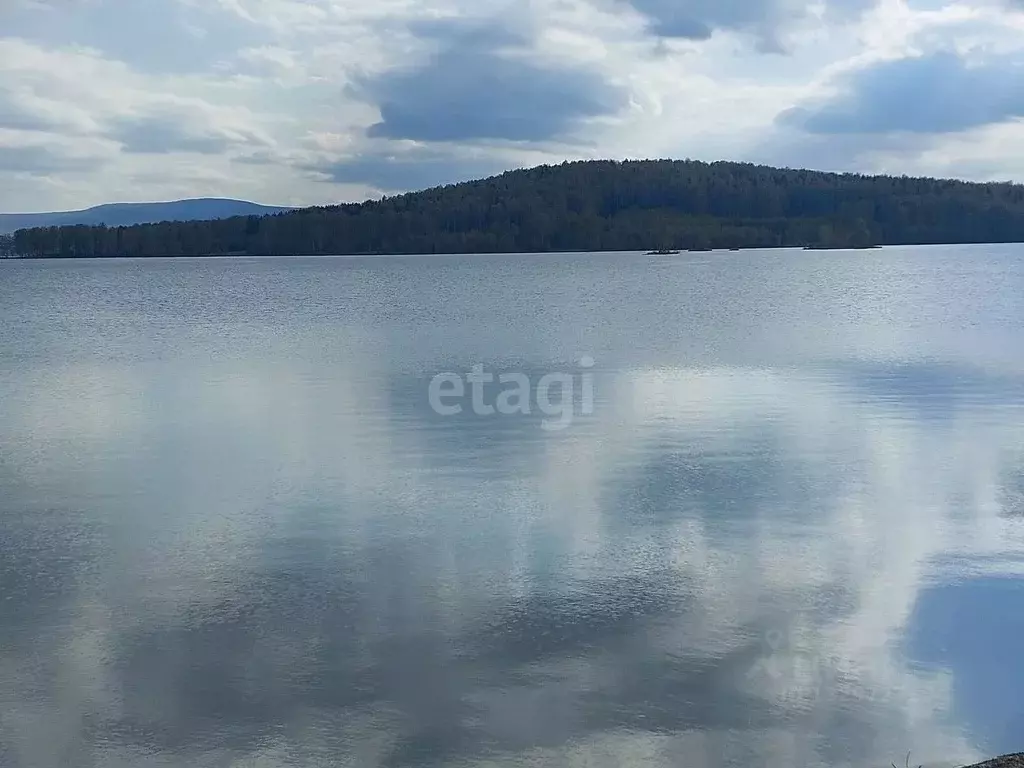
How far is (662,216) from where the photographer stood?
566 ft

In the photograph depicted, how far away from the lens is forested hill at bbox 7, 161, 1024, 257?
16775 cm

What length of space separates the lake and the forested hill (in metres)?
146

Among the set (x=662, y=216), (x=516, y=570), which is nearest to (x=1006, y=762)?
(x=516, y=570)

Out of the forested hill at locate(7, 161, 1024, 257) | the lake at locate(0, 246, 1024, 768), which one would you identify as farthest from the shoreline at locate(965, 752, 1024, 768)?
the forested hill at locate(7, 161, 1024, 257)

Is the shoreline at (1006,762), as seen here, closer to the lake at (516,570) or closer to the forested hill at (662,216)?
the lake at (516,570)

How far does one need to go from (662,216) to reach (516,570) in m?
167

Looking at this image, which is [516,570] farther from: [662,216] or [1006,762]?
[662,216]

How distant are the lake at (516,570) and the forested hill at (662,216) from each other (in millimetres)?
146465

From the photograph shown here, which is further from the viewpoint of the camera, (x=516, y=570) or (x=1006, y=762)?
(x=516, y=570)

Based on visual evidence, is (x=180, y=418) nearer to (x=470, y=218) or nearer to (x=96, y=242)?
(x=470, y=218)

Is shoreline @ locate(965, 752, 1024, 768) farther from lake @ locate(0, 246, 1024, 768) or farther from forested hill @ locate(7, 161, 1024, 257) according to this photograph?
forested hill @ locate(7, 161, 1024, 257)

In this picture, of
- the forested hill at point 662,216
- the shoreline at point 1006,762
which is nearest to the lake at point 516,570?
the shoreline at point 1006,762

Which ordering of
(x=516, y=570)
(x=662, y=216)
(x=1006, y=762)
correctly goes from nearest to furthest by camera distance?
(x=1006, y=762), (x=516, y=570), (x=662, y=216)

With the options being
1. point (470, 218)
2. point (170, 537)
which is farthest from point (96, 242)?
point (170, 537)
